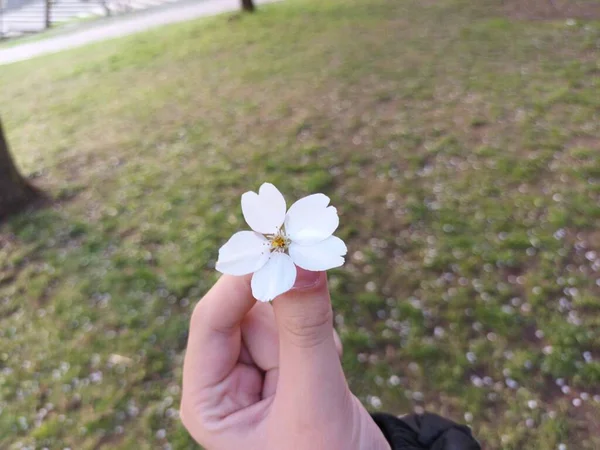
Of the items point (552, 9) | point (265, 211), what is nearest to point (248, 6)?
point (552, 9)

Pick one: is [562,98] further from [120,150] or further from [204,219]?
[120,150]

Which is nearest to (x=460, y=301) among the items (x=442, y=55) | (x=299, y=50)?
(x=442, y=55)

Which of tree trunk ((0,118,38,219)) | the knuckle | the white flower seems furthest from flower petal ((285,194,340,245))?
tree trunk ((0,118,38,219))

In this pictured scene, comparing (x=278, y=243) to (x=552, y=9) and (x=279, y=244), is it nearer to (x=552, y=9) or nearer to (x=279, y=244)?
(x=279, y=244)

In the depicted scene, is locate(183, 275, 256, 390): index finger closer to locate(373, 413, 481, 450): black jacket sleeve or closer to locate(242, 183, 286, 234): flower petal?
locate(242, 183, 286, 234): flower petal

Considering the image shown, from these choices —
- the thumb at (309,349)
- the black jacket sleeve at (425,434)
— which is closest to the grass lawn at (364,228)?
the black jacket sleeve at (425,434)
